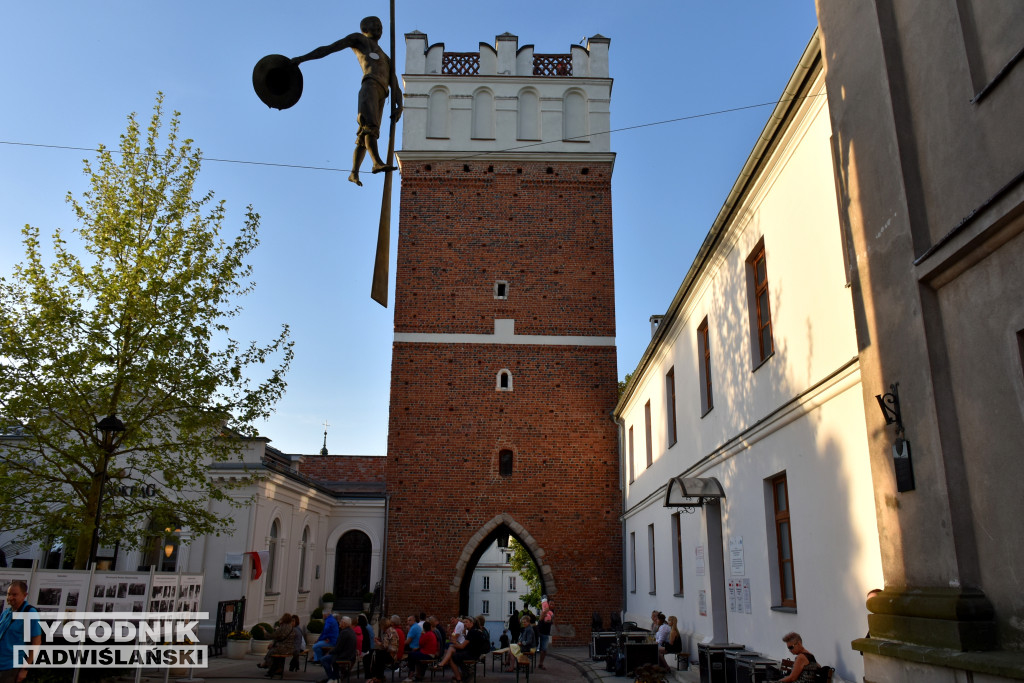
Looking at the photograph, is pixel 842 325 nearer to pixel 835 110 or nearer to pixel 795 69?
pixel 835 110

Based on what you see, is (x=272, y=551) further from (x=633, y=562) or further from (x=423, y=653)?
(x=633, y=562)

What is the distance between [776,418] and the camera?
30.3 ft

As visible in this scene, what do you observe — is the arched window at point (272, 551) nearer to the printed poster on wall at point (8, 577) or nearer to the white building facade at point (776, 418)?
the printed poster on wall at point (8, 577)

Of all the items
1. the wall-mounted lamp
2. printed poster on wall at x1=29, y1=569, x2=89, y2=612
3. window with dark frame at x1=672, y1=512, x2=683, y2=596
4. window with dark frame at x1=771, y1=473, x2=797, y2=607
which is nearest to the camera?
the wall-mounted lamp

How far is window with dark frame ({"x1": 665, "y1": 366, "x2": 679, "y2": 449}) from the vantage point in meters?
15.7

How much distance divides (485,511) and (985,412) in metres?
18.2

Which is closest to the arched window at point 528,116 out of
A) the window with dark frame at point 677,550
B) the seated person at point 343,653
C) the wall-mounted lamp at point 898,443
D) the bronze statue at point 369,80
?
the window with dark frame at point 677,550

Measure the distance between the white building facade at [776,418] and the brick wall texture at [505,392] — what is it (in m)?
7.18

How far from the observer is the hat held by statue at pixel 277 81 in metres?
5.08

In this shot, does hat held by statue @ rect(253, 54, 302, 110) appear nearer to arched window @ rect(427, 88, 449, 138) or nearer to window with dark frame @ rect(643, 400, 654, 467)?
window with dark frame @ rect(643, 400, 654, 467)

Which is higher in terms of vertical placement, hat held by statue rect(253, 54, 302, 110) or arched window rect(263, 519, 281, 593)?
hat held by statue rect(253, 54, 302, 110)

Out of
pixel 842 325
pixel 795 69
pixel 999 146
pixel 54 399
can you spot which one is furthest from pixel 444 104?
pixel 999 146

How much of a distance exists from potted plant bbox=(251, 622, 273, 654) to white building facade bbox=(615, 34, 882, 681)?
9061 mm

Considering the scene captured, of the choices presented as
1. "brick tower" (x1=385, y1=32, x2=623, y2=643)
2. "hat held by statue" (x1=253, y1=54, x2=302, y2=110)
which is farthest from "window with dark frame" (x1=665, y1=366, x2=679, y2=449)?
"hat held by statue" (x1=253, y1=54, x2=302, y2=110)
